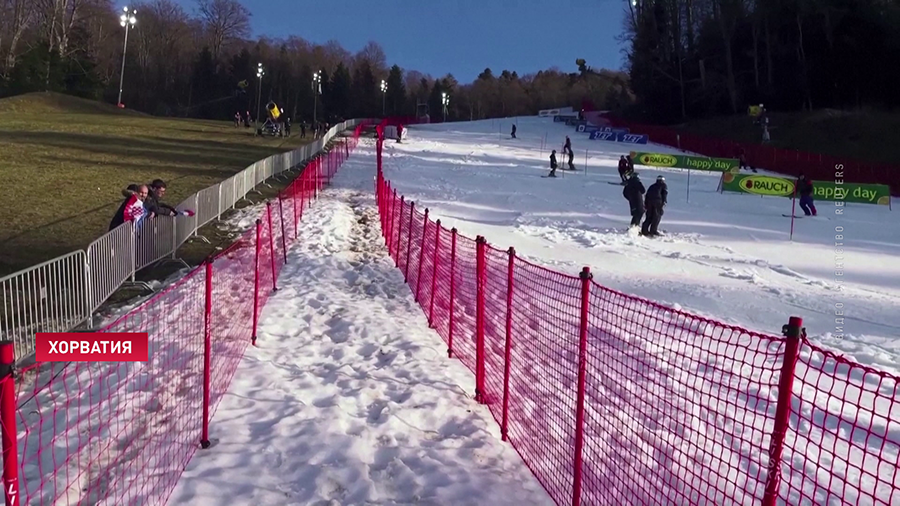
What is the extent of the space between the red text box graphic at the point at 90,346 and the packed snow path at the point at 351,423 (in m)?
1.71

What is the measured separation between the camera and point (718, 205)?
24.0 metres

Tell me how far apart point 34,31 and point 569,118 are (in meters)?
61.2

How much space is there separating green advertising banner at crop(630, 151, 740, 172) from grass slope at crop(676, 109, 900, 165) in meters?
12.3

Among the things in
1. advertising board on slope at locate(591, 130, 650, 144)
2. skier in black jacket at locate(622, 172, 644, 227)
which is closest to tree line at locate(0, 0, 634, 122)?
advertising board on slope at locate(591, 130, 650, 144)

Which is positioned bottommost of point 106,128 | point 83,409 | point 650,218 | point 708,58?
point 83,409

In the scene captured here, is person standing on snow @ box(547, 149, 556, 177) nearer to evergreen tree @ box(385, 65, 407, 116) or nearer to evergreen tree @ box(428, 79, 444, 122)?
evergreen tree @ box(385, 65, 407, 116)

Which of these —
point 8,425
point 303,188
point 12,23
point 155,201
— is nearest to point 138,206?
point 155,201

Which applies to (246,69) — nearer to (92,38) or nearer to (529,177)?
(92,38)

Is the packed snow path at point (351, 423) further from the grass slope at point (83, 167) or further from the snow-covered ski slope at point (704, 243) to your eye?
the grass slope at point (83, 167)

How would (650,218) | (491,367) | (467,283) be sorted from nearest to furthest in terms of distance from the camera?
(491,367)
(467,283)
(650,218)

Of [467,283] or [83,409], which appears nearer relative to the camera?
[83,409]

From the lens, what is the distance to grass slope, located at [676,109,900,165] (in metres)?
40.5

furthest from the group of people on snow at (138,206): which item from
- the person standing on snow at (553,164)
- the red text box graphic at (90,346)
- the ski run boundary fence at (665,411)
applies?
the person standing on snow at (553,164)

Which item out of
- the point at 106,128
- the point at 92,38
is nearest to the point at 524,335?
the point at 106,128
